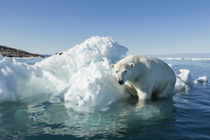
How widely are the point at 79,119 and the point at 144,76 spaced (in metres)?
2.80

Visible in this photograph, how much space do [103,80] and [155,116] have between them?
2.30 meters

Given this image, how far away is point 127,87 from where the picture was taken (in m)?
6.98

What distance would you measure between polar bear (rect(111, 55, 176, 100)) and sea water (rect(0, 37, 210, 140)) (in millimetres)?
469

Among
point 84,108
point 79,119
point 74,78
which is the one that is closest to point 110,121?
point 79,119

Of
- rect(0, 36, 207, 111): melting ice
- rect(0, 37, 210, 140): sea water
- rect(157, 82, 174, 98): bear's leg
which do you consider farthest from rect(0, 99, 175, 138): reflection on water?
rect(157, 82, 174, 98): bear's leg

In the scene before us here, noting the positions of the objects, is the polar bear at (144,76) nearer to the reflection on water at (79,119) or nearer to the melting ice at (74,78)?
the reflection on water at (79,119)

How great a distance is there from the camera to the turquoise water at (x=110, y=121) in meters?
3.60

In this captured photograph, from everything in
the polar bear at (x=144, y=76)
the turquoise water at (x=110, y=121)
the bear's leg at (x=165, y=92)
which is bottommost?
the turquoise water at (x=110, y=121)

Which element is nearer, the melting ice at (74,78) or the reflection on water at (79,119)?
the reflection on water at (79,119)

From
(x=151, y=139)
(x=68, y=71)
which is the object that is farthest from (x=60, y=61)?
(x=151, y=139)

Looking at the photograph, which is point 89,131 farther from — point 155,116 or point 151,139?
point 155,116

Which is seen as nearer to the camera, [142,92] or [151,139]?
[151,139]

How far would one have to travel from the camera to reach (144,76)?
245 inches

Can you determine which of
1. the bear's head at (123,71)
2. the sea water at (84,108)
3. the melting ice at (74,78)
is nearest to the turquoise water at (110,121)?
the sea water at (84,108)
